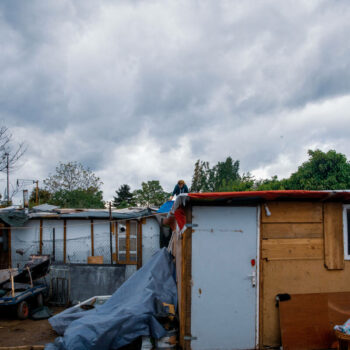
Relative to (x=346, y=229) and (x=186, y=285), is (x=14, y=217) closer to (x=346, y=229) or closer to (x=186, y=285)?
(x=186, y=285)

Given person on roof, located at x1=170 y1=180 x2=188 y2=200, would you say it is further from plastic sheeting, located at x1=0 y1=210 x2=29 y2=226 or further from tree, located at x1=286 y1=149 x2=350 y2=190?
tree, located at x1=286 y1=149 x2=350 y2=190

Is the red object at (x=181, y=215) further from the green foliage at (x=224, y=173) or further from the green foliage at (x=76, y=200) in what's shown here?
the green foliage at (x=224, y=173)

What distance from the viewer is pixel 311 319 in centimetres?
527

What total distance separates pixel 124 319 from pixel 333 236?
3.93 meters

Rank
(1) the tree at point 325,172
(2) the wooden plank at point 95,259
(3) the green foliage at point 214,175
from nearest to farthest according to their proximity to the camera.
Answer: (2) the wooden plank at point 95,259
(1) the tree at point 325,172
(3) the green foliage at point 214,175

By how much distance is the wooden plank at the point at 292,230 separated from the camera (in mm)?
5453

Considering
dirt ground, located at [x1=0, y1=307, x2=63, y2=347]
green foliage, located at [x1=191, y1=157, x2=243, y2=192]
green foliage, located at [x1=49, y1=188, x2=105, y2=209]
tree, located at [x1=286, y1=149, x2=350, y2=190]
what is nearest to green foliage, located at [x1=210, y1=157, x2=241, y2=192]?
green foliage, located at [x1=191, y1=157, x2=243, y2=192]

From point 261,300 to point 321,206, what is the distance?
1958 mm

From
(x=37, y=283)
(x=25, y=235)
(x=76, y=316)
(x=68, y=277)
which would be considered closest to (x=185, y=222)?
(x=76, y=316)

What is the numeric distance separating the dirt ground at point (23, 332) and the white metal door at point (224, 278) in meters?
3.82

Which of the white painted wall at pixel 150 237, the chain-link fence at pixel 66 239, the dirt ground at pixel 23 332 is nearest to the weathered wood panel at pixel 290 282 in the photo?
the dirt ground at pixel 23 332

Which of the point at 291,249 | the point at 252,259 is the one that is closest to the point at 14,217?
the point at 252,259

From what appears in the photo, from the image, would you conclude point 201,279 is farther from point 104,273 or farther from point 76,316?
point 104,273

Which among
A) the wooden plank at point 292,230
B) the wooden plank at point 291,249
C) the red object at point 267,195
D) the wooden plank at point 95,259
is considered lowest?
Result: the wooden plank at point 95,259
